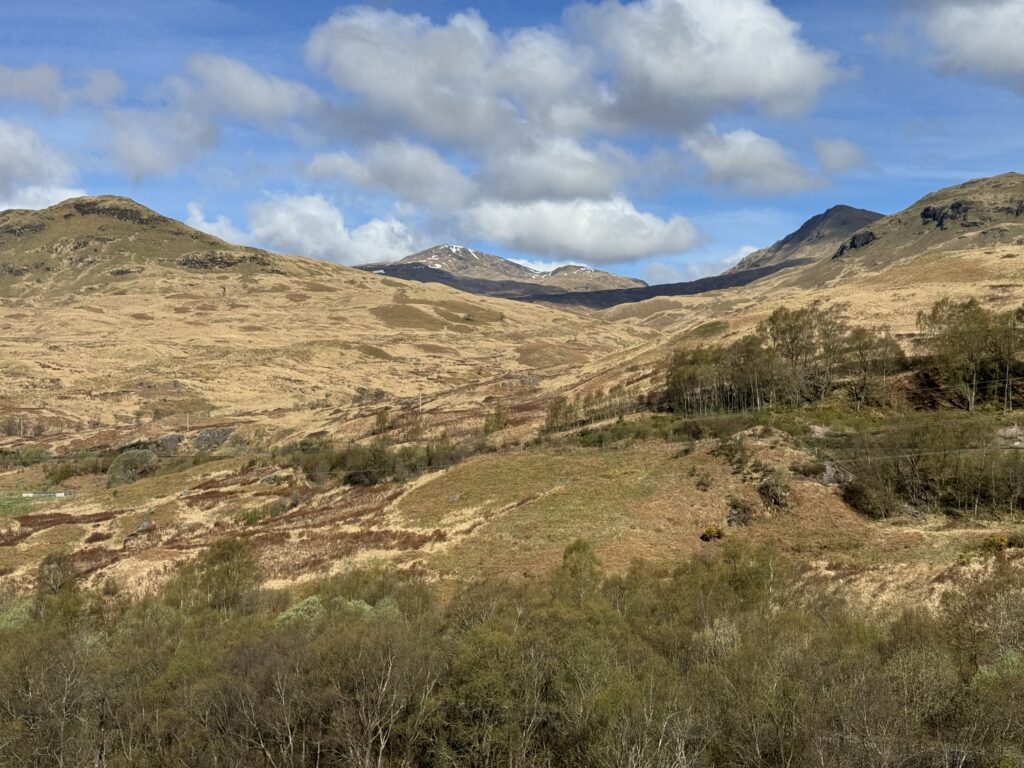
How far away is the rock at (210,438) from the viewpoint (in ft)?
285

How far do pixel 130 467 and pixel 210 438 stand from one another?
1579 cm

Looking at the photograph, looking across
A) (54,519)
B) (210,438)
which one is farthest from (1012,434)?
(210,438)

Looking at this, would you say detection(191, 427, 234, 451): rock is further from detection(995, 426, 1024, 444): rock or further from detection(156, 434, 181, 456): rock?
detection(995, 426, 1024, 444): rock

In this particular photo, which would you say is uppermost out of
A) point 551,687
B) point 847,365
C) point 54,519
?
point 847,365

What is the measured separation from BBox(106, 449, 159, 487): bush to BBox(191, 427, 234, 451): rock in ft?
29.6

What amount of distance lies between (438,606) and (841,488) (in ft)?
78.5

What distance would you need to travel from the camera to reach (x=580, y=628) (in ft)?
60.4

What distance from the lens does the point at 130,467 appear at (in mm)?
73125

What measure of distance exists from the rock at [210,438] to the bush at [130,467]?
9007 millimetres

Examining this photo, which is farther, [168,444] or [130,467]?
[168,444]

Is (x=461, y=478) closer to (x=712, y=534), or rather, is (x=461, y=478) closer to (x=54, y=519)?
(x=712, y=534)

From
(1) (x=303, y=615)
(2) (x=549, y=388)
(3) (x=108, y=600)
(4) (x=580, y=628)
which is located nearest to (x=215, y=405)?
(2) (x=549, y=388)

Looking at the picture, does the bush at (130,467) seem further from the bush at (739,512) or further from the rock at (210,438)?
the bush at (739,512)

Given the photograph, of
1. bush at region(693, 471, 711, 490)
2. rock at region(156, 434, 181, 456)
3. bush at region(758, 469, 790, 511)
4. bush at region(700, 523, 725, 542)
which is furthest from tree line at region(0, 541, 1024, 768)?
rock at region(156, 434, 181, 456)
